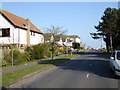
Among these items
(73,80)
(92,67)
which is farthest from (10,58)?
(73,80)

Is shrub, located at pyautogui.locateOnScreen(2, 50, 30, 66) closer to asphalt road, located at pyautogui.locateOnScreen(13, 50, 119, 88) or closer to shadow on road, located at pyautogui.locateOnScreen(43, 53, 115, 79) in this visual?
shadow on road, located at pyautogui.locateOnScreen(43, 53, 115, 79)

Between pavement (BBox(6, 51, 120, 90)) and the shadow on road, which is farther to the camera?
the shadow on road

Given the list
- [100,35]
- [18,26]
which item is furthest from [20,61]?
[100,35]

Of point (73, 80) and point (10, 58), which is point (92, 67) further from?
point (10, 58)

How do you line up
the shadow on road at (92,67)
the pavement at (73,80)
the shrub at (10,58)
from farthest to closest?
the shrub at (10,58) → the shadow on road at (92,67) → the pavement at (73,80)

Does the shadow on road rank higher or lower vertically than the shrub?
lower

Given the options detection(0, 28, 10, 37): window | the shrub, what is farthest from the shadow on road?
detection(0, 28, 10, 37): window

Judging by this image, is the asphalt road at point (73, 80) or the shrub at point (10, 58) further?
the shrub at point (10, 58)

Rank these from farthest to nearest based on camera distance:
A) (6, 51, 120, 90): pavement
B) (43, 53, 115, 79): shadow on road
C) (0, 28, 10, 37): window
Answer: (0, 28, 10, 37): window → (43, 53, 115, 79): shadow on road → (6, 51, 120, 90): pavement

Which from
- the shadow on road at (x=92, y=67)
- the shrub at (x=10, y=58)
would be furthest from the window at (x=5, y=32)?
the shadow on road at (x=92, y=67)

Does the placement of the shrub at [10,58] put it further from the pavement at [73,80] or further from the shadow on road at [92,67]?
the pavement at [73,80]

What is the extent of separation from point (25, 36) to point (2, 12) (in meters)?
5.96

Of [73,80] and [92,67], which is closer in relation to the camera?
[73,80]

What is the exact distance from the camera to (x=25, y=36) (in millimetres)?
36094
